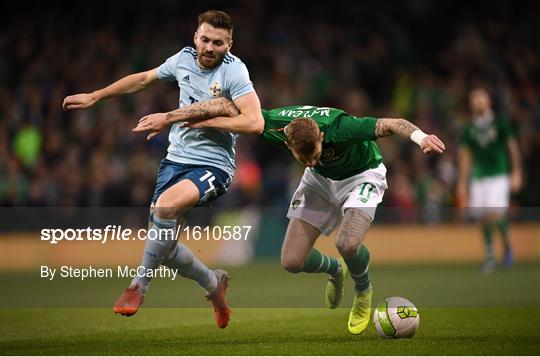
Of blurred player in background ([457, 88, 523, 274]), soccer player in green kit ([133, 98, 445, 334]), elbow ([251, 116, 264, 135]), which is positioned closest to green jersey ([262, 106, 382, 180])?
soccer player in green kit ([133, 98, 445, 334])

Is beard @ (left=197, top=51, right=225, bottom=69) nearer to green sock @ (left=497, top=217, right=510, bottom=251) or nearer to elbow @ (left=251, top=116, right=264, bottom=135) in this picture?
elbow @ (left=251, top=116, right=264, bottom=135)

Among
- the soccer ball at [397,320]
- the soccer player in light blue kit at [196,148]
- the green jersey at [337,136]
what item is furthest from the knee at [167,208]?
the soccer ball at [397,320]

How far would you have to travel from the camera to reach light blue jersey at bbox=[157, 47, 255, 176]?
27.3 ft

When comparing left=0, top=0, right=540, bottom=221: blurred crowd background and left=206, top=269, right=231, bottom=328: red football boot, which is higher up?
left=206, top=269, right=231, bottom=328: red football boot

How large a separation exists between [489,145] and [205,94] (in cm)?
736

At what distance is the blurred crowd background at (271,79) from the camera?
17609 mm

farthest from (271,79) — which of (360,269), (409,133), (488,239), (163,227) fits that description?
(409,133)

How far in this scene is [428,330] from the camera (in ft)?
28.7

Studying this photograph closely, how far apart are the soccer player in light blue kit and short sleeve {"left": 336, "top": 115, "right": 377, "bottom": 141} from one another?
0.62m

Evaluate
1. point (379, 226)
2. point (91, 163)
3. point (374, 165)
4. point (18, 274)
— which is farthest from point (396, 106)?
point (374, 165)

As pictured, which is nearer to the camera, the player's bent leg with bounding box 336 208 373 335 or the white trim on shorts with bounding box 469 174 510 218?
the player's bent leg with bounding box 336 208 373 335

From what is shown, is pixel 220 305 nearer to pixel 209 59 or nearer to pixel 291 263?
pixel 291 263

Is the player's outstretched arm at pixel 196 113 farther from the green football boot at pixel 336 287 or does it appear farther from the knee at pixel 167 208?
the green football boot at pixel 336 287

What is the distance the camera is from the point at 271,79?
1962cm
